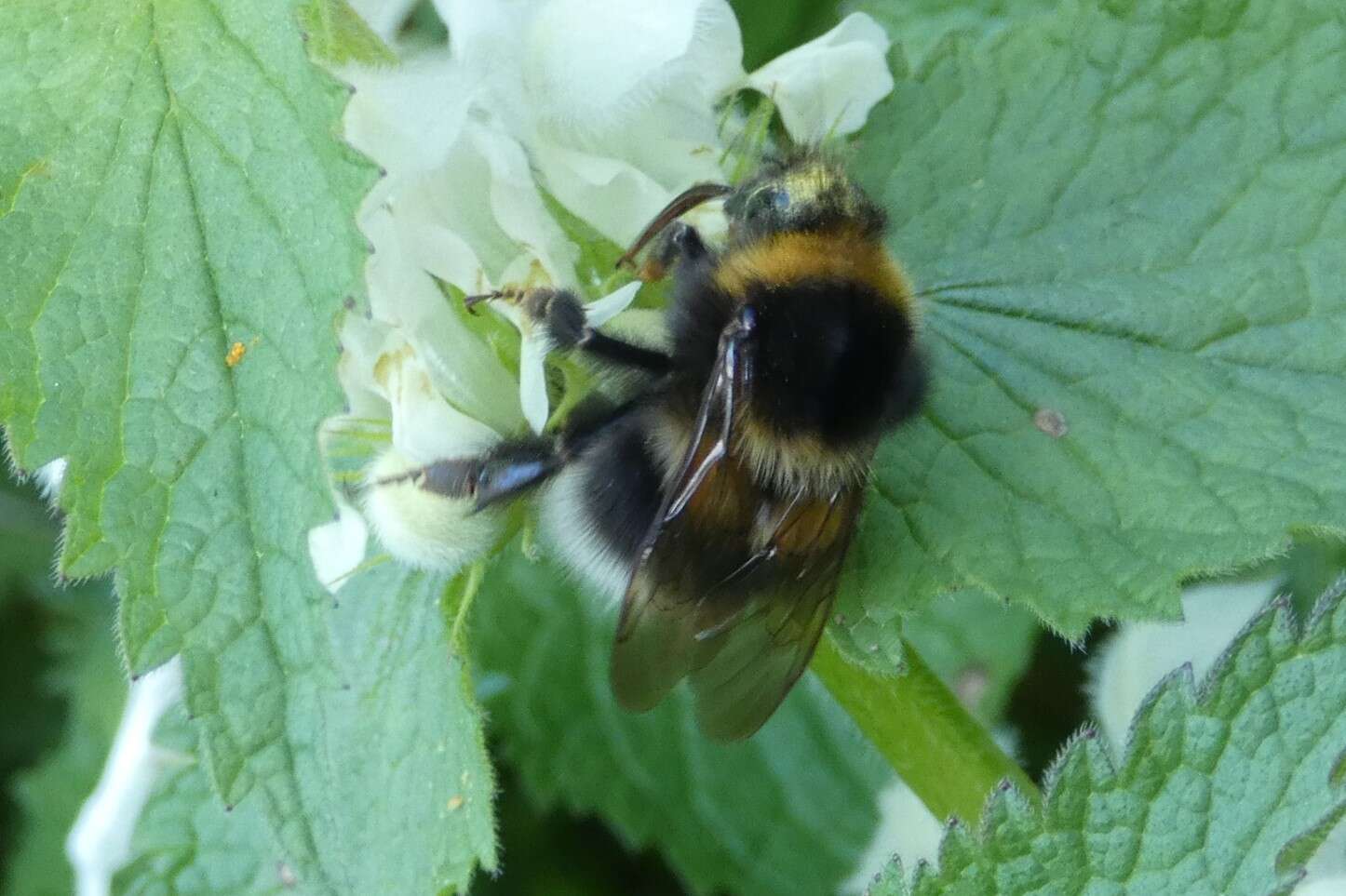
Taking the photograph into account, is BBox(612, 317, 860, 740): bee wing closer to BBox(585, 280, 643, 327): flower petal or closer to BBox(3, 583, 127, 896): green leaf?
BBox(585, 280, 643, 327): flower petal

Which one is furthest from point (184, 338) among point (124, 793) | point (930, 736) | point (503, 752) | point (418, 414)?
point (503, 752)

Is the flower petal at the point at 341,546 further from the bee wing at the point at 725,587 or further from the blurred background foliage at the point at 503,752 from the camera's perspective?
the blurred background foliage at the point at 503,752

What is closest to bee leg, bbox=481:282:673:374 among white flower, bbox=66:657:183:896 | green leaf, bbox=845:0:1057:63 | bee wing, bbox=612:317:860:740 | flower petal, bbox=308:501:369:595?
bee wing, bbox=612:317:860:740

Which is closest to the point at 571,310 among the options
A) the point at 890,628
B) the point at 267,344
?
the point at 267,344

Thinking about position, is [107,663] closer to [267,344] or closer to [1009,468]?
[267,344]

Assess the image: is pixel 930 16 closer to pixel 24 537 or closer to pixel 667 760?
pixel 667 760
